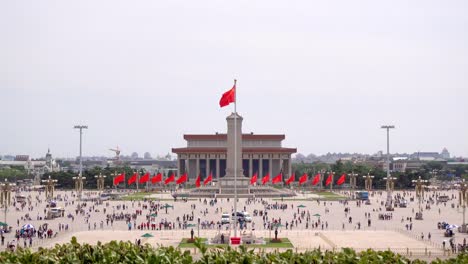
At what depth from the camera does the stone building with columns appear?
123 m

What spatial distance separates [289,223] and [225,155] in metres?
68.6

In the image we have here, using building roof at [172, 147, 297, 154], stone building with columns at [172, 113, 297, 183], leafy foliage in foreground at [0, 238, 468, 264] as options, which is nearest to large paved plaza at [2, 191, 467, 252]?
leafy foliage in foreground at [0, 238, 468, 264]

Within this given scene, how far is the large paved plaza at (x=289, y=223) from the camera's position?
42000 millimetres

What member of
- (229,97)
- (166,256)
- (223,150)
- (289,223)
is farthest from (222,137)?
(166,256)

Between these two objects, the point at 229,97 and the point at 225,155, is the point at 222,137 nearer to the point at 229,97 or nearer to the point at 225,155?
the point at 225,155

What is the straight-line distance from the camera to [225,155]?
122250mm

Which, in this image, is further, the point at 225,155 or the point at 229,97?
the point at 225,155

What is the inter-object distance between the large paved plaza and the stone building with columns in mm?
44585

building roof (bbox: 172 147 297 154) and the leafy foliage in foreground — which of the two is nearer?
the leafy foliage in foreground

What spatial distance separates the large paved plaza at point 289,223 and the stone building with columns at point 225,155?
4458 cm

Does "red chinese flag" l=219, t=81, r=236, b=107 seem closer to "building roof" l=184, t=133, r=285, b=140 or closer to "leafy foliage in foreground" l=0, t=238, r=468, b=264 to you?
"leafy foliage in foreground" l=0, t=238, r=468, b=264

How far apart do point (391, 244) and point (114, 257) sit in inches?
975

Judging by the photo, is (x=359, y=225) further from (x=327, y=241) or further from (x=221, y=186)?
(x=221, y=186)

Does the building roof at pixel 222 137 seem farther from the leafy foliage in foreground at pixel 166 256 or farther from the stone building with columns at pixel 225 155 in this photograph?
the leafy foliage in foreground at pixel 166 256
